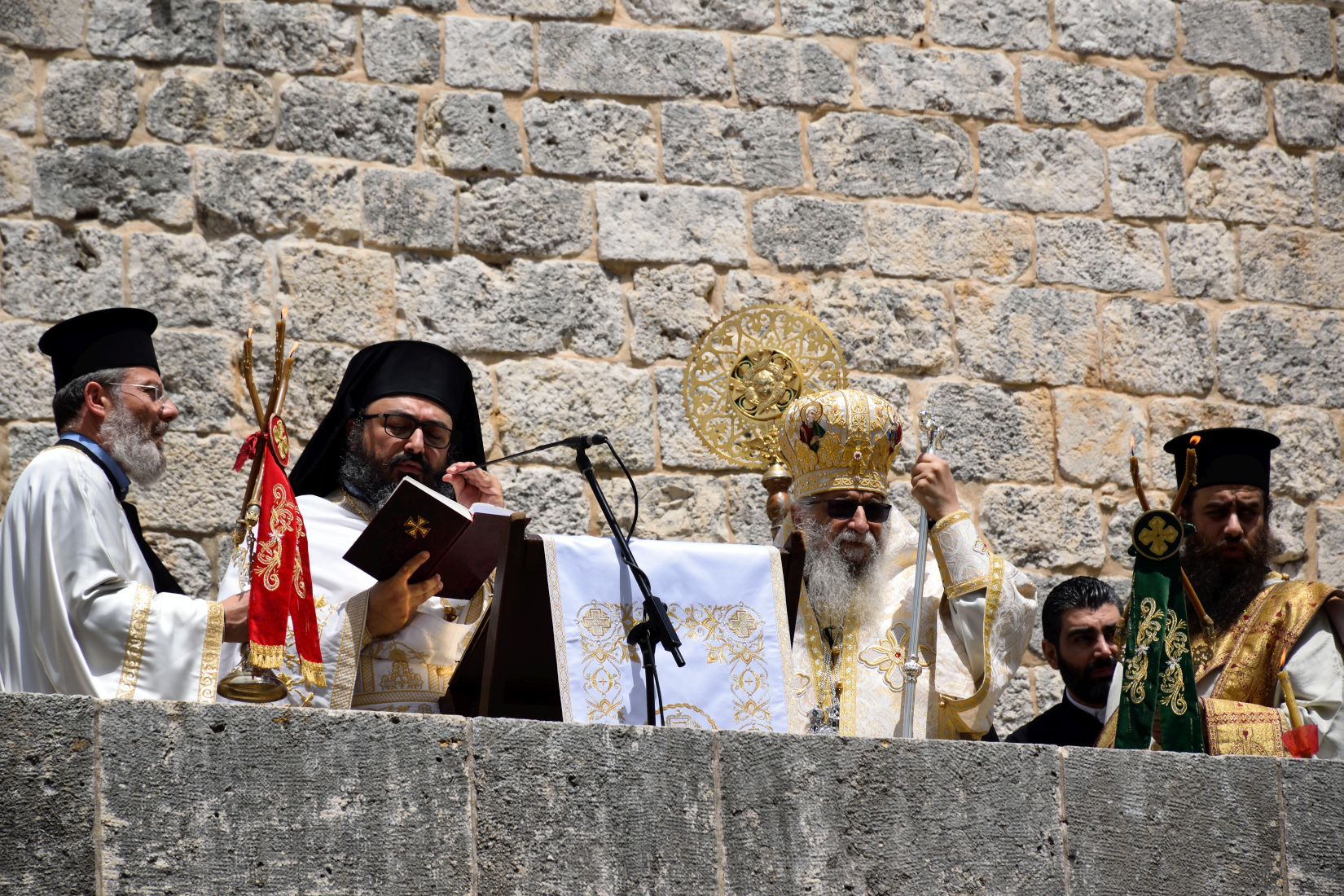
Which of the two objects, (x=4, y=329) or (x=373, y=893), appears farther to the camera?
(x=4, y=329)

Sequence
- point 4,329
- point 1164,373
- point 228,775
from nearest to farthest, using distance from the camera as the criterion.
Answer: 1. point 228,775
2. point 4,329
3. point 1164,373

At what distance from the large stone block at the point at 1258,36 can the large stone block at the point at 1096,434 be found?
1767 mm

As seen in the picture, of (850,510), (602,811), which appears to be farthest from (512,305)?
(602,811)

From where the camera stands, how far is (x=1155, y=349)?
7.14 metres

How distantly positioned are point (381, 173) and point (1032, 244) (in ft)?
9.41

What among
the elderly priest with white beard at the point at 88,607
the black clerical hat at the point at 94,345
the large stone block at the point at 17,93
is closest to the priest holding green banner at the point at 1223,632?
the elderly priest with white beard at the point at 88,607

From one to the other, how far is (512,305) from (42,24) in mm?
2210

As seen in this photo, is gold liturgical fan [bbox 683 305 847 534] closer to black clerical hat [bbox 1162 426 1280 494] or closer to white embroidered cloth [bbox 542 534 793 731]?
white embroidered cloth [bbox 542 534 793 731]

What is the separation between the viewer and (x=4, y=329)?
615cm

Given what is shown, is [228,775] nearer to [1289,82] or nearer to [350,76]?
[350,76]

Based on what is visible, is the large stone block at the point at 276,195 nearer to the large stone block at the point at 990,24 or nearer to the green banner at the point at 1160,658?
the large stone block at the point at 990,24

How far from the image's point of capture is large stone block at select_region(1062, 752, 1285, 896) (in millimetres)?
3844

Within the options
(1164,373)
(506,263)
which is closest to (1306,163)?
(1164,373)

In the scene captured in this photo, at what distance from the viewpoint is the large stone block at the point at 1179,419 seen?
7.02 metres
